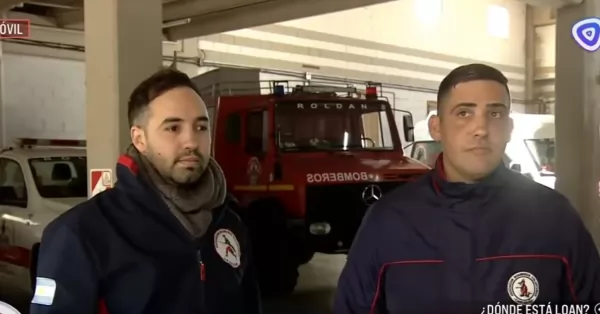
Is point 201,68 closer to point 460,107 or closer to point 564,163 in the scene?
point 564,163

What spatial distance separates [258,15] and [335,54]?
556 cm

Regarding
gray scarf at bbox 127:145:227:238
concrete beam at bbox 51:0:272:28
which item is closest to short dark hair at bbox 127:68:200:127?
gray scarf at bbox 127:145:227:238

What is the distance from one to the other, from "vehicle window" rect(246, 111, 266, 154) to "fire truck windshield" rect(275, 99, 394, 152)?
0.23 m

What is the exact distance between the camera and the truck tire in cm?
765

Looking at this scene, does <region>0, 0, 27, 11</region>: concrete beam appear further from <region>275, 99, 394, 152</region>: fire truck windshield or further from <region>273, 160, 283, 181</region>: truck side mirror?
<region>273, 160, 283, 181</region>: truck side mirror

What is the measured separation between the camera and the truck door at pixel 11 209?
675 cm

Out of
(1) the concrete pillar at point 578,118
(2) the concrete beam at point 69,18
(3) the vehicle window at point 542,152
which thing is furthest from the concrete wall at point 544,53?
(2) the concrete beam at point 69,18

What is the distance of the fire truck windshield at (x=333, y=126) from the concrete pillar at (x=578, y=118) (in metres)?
2.53

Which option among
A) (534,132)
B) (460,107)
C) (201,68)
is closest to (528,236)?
(460,107)

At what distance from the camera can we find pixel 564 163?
31.7ft

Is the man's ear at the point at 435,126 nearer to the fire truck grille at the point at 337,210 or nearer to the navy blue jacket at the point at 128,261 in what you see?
the navy blue jacket at the point at 128,261

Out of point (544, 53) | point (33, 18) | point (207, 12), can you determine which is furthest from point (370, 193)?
point (544, 53)

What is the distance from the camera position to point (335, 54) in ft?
53.4

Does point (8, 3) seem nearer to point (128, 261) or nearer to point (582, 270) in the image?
point (128, 261)
